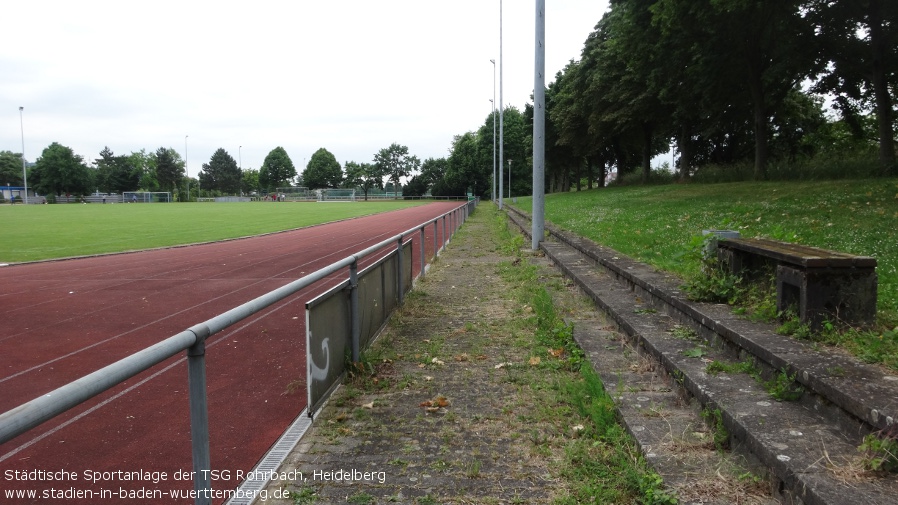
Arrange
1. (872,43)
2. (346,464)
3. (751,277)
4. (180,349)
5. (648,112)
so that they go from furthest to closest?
(648,112) < (872,43) < (751,277) < (346,464) < (180,349)

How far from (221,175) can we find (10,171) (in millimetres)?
39241

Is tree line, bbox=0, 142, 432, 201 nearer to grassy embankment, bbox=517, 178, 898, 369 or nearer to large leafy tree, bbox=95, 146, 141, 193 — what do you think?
large leafy tree, bbox=95, 146, 141, 193

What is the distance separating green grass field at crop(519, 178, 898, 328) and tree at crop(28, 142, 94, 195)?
10798cm

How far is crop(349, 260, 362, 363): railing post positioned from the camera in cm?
506

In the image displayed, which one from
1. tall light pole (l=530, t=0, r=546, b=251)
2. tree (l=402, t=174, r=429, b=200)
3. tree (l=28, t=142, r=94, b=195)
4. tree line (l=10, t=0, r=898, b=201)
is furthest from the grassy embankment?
tree (l=28, t=142, r=94, b=195)

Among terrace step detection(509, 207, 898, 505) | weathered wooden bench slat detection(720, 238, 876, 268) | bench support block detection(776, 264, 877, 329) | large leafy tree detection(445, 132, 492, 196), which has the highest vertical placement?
large leafy tree detection(445, 132, 492, 196)

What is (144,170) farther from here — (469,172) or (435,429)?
(435,429)

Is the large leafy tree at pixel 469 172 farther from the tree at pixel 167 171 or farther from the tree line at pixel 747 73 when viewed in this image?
the tree at pixel 167 171

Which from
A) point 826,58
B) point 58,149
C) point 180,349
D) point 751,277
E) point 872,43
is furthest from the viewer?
point 58,149

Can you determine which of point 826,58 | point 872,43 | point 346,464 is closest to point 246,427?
point 346,464

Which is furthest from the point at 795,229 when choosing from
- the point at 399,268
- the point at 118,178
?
the point at 118,178

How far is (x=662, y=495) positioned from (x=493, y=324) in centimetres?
427

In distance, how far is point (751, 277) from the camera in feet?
17.4

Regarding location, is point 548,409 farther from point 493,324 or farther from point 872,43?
point 872,43
